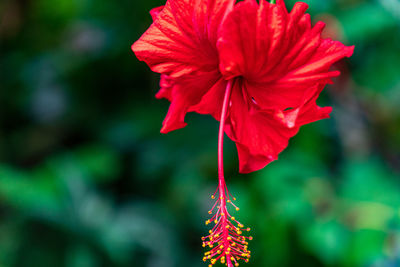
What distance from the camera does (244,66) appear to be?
1.02 m

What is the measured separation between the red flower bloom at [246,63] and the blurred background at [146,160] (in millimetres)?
841

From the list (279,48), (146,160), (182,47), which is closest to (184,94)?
(182,47)

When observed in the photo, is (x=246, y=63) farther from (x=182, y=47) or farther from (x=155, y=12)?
(x=155, y=12)

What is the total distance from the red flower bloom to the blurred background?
841 mm

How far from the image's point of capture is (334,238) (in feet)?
6.39

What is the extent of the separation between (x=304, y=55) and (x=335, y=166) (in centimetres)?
184

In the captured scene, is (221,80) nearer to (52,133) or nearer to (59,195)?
(59,195)

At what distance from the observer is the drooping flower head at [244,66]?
3.11ft

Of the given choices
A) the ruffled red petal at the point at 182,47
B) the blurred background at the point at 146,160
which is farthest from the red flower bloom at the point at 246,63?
the blurred background at the point at 146,160

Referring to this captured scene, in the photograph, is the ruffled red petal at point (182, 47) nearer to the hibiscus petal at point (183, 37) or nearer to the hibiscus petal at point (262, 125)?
the hibiscus petal at point (183, 37)

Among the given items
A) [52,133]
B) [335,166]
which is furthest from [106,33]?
[335,166]

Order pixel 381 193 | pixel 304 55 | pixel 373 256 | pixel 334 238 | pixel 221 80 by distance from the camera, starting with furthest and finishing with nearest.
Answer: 1. pixel 381 193
2. pixel 334 238
3. pixel 373 256
4. pixel 221 80
5. pixel 304 55

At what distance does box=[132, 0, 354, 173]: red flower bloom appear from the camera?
37.3 inches

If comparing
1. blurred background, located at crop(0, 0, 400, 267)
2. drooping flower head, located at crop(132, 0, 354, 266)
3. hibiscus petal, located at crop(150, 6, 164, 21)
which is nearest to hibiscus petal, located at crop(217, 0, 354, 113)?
drooping flower head, located at crop(132, 0, 354, 266)
